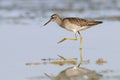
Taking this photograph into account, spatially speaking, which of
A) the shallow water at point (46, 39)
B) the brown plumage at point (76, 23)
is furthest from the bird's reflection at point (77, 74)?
the brown plumage at point (76, 23)

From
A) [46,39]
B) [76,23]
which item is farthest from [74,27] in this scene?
[46,39]

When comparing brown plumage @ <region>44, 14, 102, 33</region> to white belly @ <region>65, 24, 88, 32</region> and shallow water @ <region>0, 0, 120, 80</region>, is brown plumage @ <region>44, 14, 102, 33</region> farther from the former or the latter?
shallow water @ <region>0, 0, 120, 80</region>

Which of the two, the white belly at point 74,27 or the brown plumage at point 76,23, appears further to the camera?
the white belly at point 74,27

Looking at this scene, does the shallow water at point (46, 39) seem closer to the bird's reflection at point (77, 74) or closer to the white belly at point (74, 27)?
the bird's reflection at point (77, 74)

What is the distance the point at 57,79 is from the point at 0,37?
4.27 meters

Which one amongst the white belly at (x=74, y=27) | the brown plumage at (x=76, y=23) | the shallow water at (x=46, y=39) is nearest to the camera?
the shallow water at (x=46, y=39)

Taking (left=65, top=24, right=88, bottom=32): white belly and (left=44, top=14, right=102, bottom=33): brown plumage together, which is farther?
(left=65, top=24, right=88, bottom=32): white belly

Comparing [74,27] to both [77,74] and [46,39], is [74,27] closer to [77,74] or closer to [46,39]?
[46,39]

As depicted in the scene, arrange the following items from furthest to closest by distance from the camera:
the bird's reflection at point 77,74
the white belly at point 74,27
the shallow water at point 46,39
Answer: the white belly at point 74,27, the shallow water at point 46,39, the bird's reflection at point 77,74

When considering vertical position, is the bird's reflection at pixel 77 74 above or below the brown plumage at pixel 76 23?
below

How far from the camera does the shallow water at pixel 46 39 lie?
31.0 ft

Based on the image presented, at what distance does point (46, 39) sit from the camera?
12.1 m

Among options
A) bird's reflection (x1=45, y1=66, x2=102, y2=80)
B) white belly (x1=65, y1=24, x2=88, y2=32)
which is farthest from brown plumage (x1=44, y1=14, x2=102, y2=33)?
bird's reflection (x1=45, y1=66, x2=102, y2=80)

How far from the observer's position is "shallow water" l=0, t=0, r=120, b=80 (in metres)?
9.44
